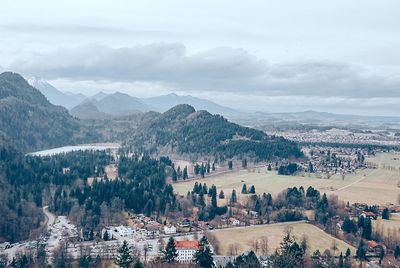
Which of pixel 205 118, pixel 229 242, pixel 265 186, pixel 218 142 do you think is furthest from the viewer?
pixel 205 118

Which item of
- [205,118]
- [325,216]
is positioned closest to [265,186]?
[325,216]

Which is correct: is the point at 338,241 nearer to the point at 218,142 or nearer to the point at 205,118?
the point at 218,142

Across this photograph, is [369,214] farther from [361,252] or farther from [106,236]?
[106,236]

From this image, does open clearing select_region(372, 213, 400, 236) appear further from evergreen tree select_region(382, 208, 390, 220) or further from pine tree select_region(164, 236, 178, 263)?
pine tree select_region(164, 236, 178, 263)

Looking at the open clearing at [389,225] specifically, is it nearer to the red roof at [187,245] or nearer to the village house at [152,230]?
the red roof at [187,245]

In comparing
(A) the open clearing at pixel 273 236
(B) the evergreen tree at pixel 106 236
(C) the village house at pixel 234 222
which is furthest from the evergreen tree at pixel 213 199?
(B) the evergreen tree at pixel 106 236
